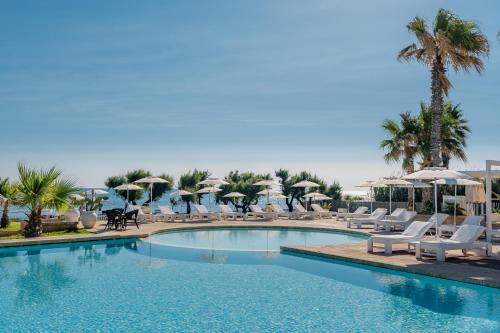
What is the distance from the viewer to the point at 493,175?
48.8ft

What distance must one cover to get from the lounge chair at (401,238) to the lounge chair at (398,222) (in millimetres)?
4737

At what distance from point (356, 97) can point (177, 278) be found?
18.4 metres

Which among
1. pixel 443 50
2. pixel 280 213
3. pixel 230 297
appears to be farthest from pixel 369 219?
pixel 230 297

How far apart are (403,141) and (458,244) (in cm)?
1282

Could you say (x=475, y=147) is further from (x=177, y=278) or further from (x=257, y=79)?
(x=177, y=278)

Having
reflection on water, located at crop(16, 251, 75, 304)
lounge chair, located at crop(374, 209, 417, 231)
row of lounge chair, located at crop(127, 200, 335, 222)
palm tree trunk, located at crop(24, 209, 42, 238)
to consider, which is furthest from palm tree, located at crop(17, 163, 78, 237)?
lounge chair, located at crop(374, 209, 417, 231)

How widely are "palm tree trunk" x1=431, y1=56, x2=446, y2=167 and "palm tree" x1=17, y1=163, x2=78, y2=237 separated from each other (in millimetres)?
15136

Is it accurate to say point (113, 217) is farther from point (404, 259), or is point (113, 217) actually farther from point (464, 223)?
point (464, 223)

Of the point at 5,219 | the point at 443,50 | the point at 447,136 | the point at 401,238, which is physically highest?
the point at 443,50

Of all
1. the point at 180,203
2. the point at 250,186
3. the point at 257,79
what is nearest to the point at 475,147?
the point at 257,79

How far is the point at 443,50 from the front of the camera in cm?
1870

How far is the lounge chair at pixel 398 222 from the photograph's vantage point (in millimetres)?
16953

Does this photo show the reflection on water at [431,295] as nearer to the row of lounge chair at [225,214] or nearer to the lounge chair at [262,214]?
the row of lounge chair at [225,214]

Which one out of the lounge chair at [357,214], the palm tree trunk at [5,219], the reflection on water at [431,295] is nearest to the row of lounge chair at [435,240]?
the reflection on water at [431,295]
